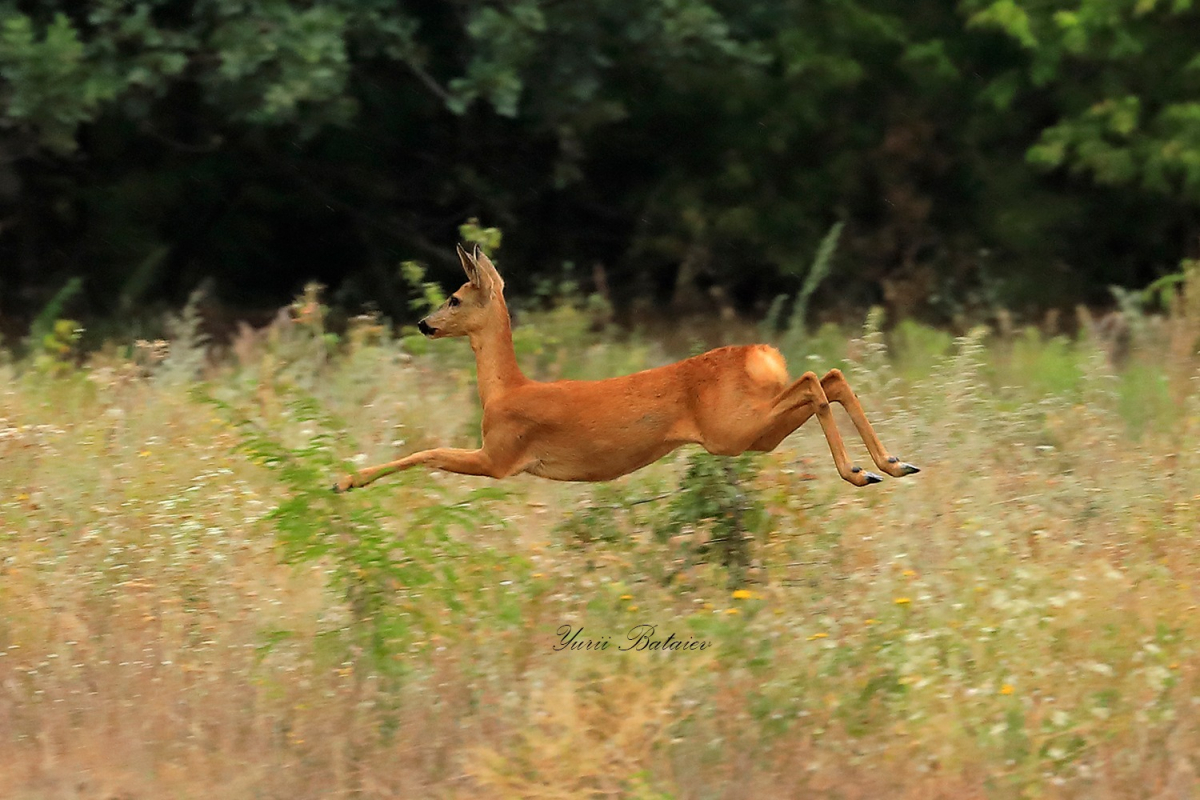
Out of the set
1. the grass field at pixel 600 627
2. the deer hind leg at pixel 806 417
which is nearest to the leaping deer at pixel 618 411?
the deer hind leg at pixel 806 417

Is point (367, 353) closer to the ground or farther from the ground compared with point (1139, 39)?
closer to the ground

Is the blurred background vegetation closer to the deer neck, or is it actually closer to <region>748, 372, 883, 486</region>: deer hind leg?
the deer neck

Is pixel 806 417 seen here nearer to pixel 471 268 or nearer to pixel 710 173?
pixel 471 268

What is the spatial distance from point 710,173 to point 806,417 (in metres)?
12.0

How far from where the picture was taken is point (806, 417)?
5539mm

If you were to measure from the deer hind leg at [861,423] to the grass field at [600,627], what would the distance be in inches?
21.2

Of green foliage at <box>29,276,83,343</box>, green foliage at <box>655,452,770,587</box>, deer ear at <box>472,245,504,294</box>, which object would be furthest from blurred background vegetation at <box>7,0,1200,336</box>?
deer ear at <box>472,245,504,294</box>

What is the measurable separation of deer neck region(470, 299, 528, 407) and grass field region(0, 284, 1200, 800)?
48 centimetres

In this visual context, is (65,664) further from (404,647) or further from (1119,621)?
(1119,621)

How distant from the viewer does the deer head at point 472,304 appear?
5941mm

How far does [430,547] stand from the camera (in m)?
5.53

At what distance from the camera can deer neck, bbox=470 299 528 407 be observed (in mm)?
5930

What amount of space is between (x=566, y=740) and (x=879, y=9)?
13.3m

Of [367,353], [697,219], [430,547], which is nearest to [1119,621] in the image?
[430,547]
